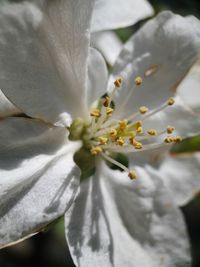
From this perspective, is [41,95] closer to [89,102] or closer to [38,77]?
[38,77]

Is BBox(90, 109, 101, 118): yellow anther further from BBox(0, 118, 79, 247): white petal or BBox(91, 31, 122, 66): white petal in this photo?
BBox(91, 31, 122, 66): white petal

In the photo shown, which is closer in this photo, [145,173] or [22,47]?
[22,47]

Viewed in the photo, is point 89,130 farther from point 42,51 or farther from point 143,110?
point 42,51

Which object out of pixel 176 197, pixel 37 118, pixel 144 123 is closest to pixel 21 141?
pixel 37 118

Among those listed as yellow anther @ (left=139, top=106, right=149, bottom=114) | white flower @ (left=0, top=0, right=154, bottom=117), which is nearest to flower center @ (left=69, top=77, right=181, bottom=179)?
yellow anther @ (left=139, top=106, right=149, bottom=114)

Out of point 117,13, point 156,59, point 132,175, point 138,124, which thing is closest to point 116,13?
point 117,13

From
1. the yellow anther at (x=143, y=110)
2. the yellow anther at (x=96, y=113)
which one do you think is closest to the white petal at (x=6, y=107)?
the yellow anther at (x=96, y=113)
